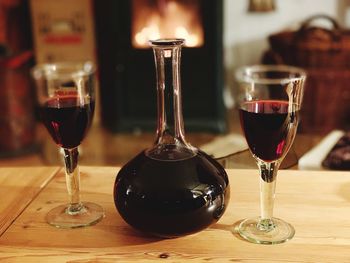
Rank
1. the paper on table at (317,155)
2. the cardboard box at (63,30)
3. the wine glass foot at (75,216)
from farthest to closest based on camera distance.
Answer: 1. the cardboard box at (63,30)
2. the paper on table at (317,155)
3. the wine glass foot at (75,216)

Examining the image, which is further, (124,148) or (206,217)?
(124,148)

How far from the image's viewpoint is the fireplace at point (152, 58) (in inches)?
113

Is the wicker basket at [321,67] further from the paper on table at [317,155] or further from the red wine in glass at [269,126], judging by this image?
the red wine in glass at [269,126]

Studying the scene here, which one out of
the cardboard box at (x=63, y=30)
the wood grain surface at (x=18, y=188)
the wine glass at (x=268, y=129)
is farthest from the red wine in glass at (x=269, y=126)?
the cardboard box at (x=63, y=30)

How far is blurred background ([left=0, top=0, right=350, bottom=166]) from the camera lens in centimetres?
271

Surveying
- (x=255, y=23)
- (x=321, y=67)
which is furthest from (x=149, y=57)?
(x=321, y=67)

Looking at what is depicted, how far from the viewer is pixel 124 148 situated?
2.77m

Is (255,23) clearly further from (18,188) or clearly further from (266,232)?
(266,232)

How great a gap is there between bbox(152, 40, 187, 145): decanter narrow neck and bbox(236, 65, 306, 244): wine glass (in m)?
0.10

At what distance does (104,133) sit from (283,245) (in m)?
2.37

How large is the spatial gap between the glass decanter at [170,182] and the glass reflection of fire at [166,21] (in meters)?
2.11

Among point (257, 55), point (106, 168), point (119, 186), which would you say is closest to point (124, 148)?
point (257, 55)

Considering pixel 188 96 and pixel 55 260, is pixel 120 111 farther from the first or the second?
pixel 55 260

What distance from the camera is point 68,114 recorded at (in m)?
0.83
